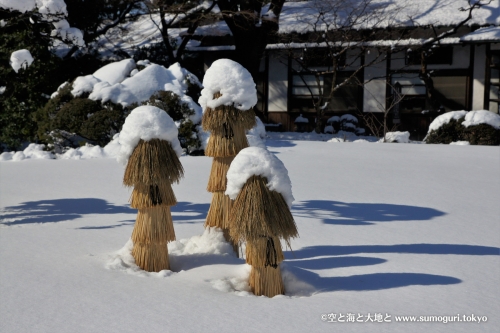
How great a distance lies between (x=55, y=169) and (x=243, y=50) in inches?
381

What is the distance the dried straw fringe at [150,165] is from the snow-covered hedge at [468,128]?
29.2ft

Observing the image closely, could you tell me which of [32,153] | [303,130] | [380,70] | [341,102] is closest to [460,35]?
[380,70]

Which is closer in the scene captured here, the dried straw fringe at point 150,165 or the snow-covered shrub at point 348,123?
the dried straw fringe at point 150,165

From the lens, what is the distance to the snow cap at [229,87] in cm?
456

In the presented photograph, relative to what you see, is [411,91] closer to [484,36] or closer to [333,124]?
[333,124]

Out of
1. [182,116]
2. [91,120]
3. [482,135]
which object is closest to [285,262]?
[182,116]

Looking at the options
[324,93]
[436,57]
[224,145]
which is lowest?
[224,145]

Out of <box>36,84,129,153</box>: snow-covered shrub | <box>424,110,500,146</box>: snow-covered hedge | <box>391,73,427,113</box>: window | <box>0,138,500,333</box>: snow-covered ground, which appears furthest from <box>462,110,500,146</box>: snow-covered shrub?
<box>36,84,129,153</box>: snow-covered shrub

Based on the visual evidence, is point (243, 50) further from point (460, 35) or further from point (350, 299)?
point (350, 299)

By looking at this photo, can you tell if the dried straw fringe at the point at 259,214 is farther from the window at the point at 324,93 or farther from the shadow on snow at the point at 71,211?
the window at the point at 324,93

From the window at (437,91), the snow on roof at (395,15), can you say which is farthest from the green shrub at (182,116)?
the window at (437,91)

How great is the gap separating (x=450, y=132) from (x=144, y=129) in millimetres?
9084

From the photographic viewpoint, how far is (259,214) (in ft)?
11.7

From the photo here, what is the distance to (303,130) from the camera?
19.2 m
